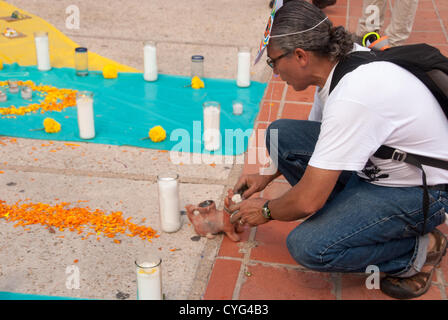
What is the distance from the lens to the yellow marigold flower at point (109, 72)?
516cm

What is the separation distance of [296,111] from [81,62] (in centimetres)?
212

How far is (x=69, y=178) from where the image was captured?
11.7 feet

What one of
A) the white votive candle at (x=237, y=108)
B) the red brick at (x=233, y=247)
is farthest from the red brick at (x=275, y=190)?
the white votive candle at (x=237, y=108)

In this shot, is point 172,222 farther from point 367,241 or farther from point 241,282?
point 367,241

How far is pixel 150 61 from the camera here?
503 centimetres

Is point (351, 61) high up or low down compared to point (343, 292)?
up

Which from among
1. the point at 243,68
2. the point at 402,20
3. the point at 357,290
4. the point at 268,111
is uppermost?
the point at 402,20

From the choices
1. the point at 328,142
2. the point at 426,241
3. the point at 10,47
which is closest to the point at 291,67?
the point at 328,142

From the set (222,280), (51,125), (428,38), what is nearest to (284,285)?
(222,280)

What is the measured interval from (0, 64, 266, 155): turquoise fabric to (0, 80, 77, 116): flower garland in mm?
80

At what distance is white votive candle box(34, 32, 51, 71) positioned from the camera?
520 centimetres

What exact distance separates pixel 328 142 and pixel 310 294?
2.66 ft

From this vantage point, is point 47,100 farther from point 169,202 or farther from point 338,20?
point 338,20

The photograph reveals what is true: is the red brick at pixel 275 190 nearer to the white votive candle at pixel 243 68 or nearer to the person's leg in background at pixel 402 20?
the white votive candle at pixel 243 68
